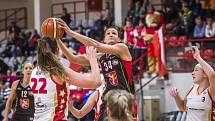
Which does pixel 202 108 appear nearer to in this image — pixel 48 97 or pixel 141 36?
pixel 48 97

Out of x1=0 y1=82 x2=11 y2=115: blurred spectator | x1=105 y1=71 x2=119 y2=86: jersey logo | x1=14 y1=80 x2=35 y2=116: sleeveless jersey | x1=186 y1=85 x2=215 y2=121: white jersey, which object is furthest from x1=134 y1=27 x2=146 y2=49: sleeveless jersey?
x1=186 y1=85 x2=215 y2=121: white jersey

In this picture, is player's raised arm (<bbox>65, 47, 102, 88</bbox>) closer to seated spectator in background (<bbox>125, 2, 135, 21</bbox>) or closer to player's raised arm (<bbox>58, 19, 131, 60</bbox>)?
player's raised arm (<bbox>58, 19, 131, 60</bbox>)

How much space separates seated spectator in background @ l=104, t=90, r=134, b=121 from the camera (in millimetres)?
3871

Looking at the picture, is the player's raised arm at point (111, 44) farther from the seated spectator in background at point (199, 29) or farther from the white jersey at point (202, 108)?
the seated spectator in background at point (199, 29)

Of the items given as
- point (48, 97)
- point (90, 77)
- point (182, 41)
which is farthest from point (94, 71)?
point (182, 41)

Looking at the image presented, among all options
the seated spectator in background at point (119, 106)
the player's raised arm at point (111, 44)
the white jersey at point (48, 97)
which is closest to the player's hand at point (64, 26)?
the player's raised arm at point (111, 44)

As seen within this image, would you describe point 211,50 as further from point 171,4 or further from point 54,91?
point 54,91

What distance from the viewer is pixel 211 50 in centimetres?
1410

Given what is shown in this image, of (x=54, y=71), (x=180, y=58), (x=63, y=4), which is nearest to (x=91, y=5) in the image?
(x=63, y=4)

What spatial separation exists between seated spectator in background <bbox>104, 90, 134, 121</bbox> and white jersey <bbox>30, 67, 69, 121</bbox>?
132 centimetres

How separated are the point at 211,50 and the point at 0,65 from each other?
9047mm

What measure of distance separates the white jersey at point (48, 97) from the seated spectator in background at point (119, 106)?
4.31 feet

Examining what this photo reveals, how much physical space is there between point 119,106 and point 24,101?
4.68 metres

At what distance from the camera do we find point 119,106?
387 centimetres
